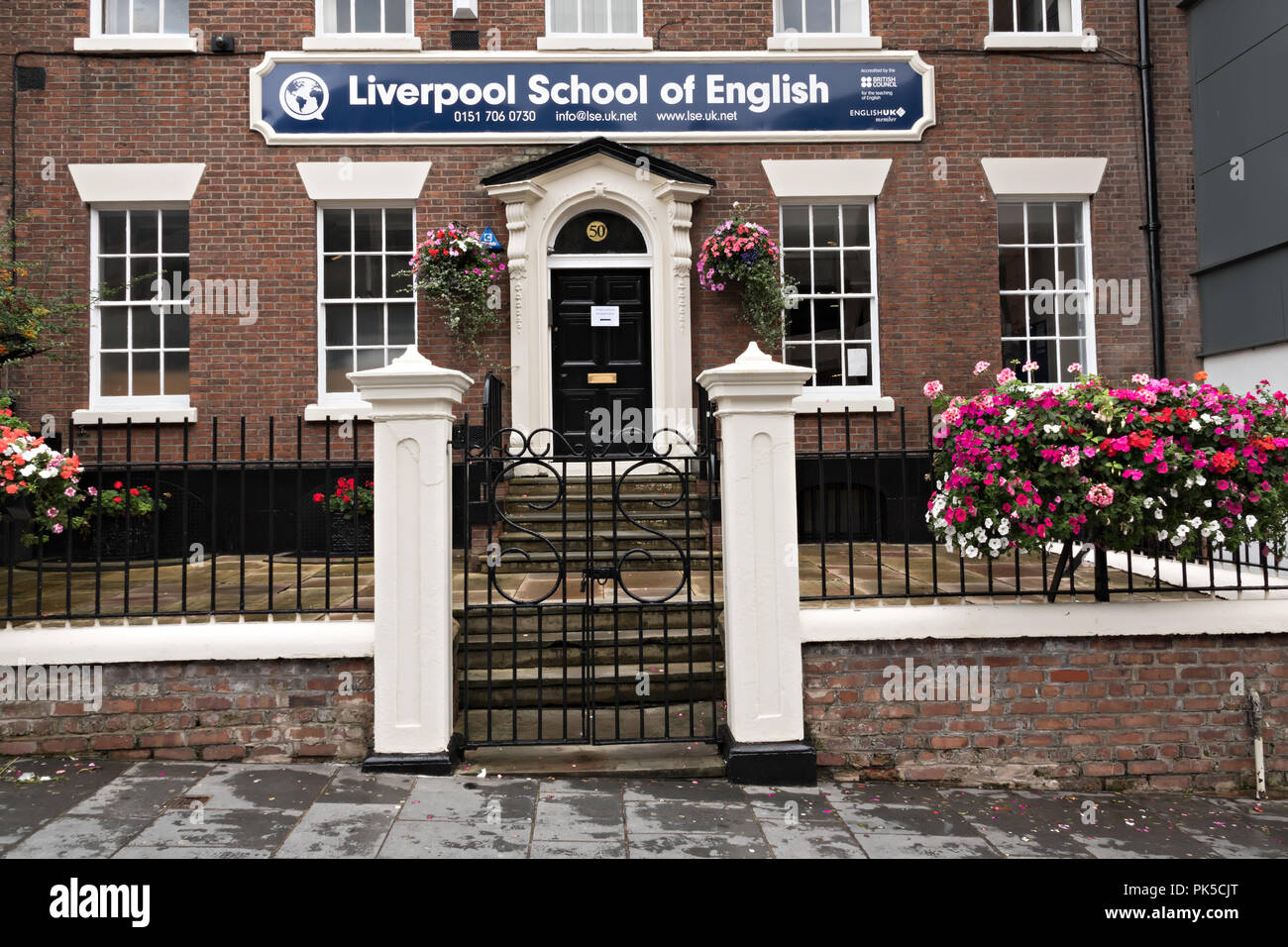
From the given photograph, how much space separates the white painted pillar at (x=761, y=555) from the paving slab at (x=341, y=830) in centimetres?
175

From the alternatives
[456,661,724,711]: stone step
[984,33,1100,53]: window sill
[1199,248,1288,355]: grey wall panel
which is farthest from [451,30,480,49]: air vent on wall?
[1199,248,1288,355]: grey wall panel

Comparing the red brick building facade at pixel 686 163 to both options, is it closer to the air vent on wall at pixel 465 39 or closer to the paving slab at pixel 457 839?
the air vent on wall at pixel 465 39

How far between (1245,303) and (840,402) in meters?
4.09

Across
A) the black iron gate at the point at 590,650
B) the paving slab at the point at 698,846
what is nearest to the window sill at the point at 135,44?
the black iron gate at the point at 590,650

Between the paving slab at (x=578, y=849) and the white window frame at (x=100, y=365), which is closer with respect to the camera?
the paving slab at (x=578, y=849)

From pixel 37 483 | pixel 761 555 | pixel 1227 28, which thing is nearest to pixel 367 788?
pixel 761 555

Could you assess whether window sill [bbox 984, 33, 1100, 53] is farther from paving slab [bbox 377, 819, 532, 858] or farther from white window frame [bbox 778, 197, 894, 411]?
paving slab [bbox 377, 819, 532, 858]

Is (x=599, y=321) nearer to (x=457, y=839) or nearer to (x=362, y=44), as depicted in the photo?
(x=362, y=44)

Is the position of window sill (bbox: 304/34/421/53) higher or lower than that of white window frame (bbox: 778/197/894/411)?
higher

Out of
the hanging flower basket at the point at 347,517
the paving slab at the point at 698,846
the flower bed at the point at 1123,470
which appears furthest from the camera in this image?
the hanging flower basket at the point at 347,517

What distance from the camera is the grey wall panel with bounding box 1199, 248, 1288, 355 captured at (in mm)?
8883

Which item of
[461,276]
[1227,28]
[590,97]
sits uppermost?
[1227,28]

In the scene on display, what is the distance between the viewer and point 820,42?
9680 mm

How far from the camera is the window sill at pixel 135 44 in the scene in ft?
30.6
